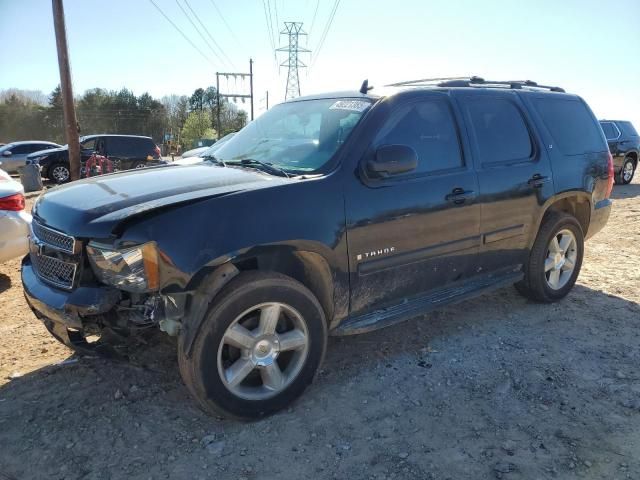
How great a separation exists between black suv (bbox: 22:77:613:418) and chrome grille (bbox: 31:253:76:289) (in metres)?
0.01

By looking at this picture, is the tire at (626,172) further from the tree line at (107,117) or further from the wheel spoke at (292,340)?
the tree line at (107,117)

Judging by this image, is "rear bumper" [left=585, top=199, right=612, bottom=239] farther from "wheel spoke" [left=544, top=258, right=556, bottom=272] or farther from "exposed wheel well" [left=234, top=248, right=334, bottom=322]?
"exposed wheel well" [left=234, top=248, right=334, bottom=322]

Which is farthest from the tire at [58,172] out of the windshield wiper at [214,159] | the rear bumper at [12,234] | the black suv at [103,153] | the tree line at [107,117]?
the tree line at [107,117]

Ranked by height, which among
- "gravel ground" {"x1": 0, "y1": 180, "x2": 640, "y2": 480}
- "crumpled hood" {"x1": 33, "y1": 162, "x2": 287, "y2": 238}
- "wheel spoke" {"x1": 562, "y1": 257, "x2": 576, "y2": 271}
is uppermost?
"crumpled hood" {"x1": 33, "y1": 162, "x2": 287, "y2": 238}

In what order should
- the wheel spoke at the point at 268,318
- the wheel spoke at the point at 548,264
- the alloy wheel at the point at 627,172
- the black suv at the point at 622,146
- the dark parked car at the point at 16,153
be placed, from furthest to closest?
the dark parked car at the point at 16,153 < the alloy wheel at the point at 627,172 < the black suv at the point at 622,146 < the wheel spoke at the point at 548,264 < the wheel spoke at the point at 268,318

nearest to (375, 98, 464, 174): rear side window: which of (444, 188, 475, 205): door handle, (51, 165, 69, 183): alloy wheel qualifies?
(444, 188, 475, 205): door handle

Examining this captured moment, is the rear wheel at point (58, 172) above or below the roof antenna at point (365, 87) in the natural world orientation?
below

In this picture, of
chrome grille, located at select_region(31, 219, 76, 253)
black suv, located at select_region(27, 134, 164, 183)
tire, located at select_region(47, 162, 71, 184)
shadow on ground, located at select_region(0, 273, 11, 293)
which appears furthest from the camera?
tire, located at select_region(47, 162, 71, 184)

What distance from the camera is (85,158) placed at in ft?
57.4

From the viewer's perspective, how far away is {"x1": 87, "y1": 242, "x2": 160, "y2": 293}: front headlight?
2.50 meters

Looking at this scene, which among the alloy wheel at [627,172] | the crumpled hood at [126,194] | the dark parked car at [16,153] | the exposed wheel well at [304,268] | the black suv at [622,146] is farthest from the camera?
the dark parked car at [16,153]

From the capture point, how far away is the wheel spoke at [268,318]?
2.87 m

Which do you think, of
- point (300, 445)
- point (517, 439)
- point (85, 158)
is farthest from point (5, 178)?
point (85, 158)

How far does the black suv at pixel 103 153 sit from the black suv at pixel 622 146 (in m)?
14.5
